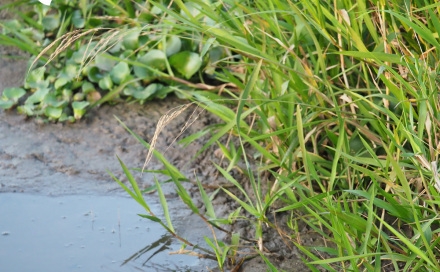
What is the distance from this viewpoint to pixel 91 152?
2816mm

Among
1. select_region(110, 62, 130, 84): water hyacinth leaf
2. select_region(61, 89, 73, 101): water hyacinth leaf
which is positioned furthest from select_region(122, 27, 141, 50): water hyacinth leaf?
select_region(61, 89, 73, 101): water hyacinth leaf

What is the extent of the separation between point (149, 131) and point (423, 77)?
4.16 feet

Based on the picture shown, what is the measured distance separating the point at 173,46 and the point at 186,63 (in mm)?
114

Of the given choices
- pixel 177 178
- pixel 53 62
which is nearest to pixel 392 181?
pixel 177 178

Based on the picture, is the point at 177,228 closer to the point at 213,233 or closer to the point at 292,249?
the point at 213,233

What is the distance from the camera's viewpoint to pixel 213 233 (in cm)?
216

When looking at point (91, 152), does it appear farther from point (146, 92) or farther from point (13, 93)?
point (13, 93)

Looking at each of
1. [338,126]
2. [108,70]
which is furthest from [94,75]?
[338,126]

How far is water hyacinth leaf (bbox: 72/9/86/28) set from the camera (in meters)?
3.33

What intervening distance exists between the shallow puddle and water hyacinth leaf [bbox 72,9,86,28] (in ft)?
3.41

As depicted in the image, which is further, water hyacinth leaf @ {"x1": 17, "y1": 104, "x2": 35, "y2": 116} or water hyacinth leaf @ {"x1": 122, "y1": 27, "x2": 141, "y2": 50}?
water hyacinth leaf @ {"x1": 122, "y1": 27, "x2": 141, "y2": 50}

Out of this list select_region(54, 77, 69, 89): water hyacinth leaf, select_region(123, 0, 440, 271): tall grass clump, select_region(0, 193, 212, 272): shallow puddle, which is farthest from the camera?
select_region(54, 77, 69, 89): water hyacinth leaf

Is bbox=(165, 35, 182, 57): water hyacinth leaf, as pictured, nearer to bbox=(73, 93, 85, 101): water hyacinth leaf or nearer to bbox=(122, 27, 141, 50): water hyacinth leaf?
bbox=(122, 27, 141, 50): water hyacinth leaf

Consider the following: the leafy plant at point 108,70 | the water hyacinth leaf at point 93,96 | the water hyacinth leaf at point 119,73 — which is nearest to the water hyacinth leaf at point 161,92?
the leafy plant at point 108,70
